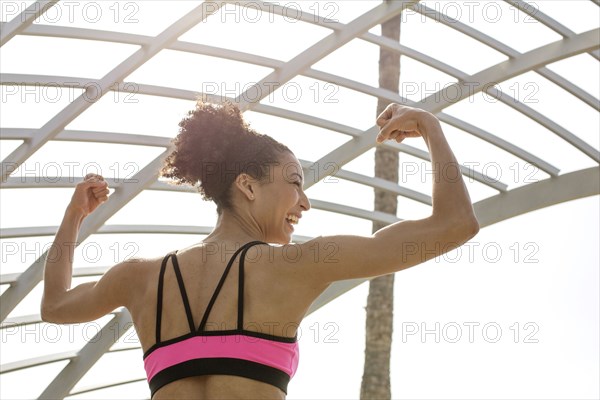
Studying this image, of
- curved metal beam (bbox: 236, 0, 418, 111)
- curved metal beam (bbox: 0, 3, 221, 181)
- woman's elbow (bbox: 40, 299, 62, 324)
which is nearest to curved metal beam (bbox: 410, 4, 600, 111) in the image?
curved metal beam (bbox: 236, 0, 418, 111)

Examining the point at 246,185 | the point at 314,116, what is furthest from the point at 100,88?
the point at 246,185

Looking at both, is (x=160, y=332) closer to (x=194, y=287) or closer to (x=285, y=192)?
(x=194, y=287)

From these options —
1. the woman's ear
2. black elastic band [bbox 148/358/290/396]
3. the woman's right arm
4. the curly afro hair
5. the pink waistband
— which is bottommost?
black elastic band [bbox 148/358/290/396]

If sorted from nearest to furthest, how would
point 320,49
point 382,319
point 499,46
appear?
point 320,49 → point 499,46 → point 382,319

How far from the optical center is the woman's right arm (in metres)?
2.73

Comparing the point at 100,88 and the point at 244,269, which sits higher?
the point at 100,88

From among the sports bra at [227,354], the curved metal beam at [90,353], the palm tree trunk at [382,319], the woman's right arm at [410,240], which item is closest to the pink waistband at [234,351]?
the sports bra at [227,354]

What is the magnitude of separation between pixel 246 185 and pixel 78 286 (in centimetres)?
65

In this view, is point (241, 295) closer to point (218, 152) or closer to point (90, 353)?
point (218, 152)

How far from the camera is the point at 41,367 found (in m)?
21.2

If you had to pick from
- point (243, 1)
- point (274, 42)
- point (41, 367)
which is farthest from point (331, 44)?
point (41, 367)

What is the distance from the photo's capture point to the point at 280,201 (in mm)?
3109

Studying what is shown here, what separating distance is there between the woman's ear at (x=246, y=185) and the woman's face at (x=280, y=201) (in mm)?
23

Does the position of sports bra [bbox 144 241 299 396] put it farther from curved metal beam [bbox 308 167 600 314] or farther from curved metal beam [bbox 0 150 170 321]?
curved metal beam [bbox 308 167 600 314]
